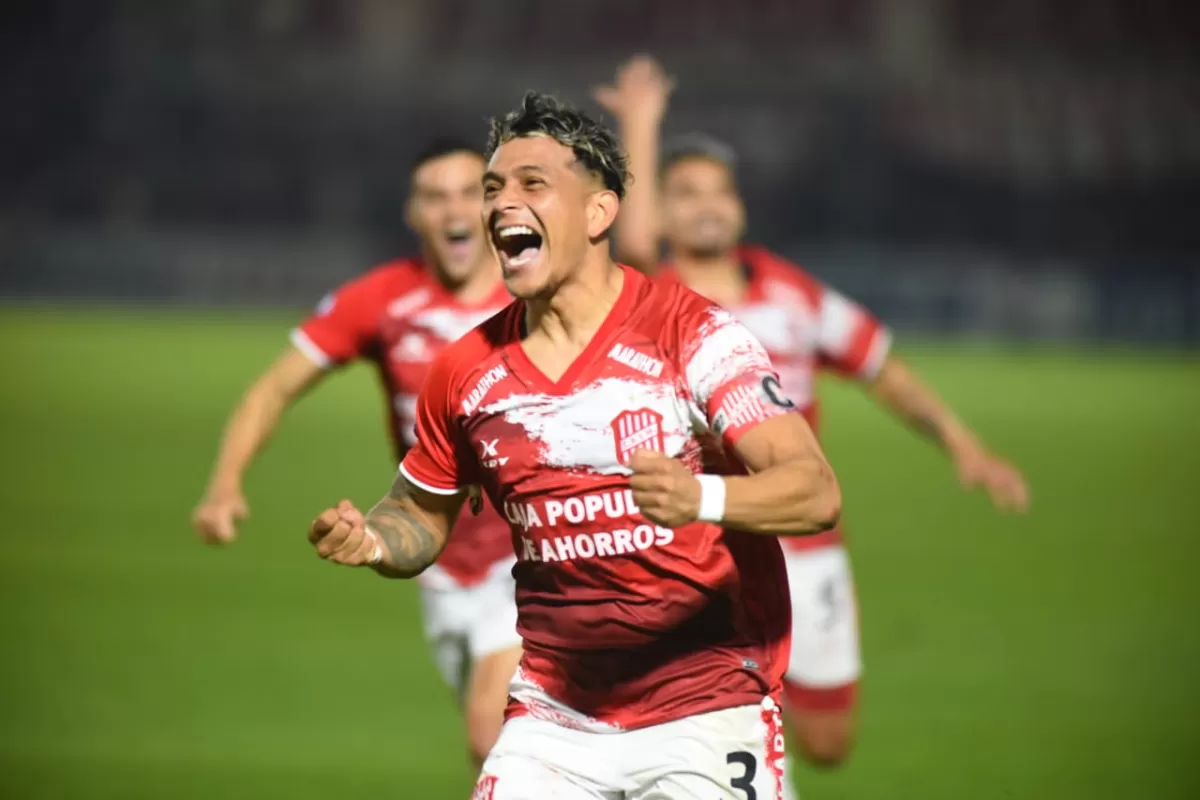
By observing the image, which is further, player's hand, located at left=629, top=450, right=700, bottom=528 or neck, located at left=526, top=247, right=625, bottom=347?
neck, located at left=526, top=247, right=625, bottom=347

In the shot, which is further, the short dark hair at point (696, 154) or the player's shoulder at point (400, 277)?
the short dark hair at point (696, 154)

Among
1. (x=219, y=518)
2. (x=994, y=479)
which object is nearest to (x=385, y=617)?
(x=994, y=479)

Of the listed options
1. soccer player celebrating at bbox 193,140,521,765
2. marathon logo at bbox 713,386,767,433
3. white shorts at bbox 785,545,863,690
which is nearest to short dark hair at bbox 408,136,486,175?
soccer player celebrating at bbox 193,140,521,765

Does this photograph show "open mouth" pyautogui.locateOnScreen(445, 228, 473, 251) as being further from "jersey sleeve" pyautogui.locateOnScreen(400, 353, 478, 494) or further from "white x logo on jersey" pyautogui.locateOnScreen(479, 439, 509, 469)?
"white x logo on jersey" pyautogui.locateOnScreen(479, 439, 509, 469)

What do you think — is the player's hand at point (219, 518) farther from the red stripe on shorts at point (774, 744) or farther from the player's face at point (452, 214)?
the red stripe on shorts at point (774, 744)

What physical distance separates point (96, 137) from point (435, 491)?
37.4 m

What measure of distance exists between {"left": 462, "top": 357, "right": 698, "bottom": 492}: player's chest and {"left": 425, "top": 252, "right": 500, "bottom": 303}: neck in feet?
8.79

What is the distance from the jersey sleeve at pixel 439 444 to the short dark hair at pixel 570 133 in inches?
25.3

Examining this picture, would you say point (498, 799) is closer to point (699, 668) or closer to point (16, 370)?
point (699, 668)

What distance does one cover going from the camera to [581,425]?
459 cm

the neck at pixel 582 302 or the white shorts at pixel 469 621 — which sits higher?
the neck at pixel 582 302

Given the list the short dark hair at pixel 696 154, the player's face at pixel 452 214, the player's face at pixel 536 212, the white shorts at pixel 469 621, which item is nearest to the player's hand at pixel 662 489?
the player's face at pixel 536 212

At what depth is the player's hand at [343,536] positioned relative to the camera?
4438 mm

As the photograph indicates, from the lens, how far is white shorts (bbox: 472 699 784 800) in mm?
4516
